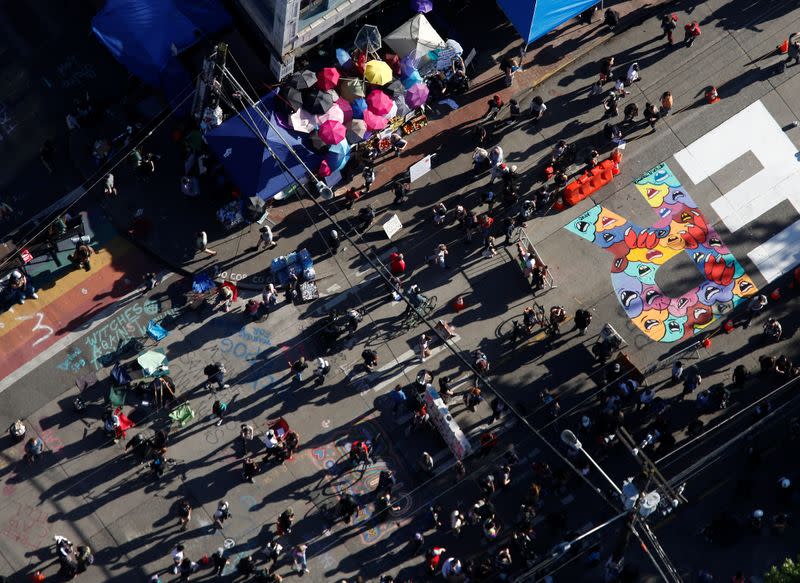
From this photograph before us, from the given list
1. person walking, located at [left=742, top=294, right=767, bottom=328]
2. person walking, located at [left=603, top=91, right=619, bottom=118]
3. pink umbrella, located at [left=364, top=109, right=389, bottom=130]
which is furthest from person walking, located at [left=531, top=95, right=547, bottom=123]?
person walking, located at [left=742, top=294, right=767, bottom=328]

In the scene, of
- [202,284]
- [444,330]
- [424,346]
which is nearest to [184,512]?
[202,284]

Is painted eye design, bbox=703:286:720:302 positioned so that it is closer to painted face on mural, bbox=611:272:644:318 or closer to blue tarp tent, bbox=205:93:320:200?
painted face on mural, bbox=611:272:644:318

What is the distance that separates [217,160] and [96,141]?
4.92 meters

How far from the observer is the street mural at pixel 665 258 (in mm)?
51688

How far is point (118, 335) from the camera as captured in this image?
50312 mm

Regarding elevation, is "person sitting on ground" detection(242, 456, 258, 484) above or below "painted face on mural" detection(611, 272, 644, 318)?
above

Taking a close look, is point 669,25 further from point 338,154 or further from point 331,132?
point 331,132

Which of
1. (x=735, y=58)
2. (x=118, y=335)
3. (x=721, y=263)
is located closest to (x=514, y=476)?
(x=721, y=263)

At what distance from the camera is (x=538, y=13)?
52969mm

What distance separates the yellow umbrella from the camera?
51.6m

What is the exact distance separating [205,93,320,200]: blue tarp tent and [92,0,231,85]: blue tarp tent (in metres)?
4.02

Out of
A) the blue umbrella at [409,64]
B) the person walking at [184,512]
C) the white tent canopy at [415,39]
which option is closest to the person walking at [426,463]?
the person walking at [184,512]

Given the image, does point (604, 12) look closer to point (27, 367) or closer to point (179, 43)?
point (179, 43)

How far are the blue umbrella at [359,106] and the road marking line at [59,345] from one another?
35.7 feet
